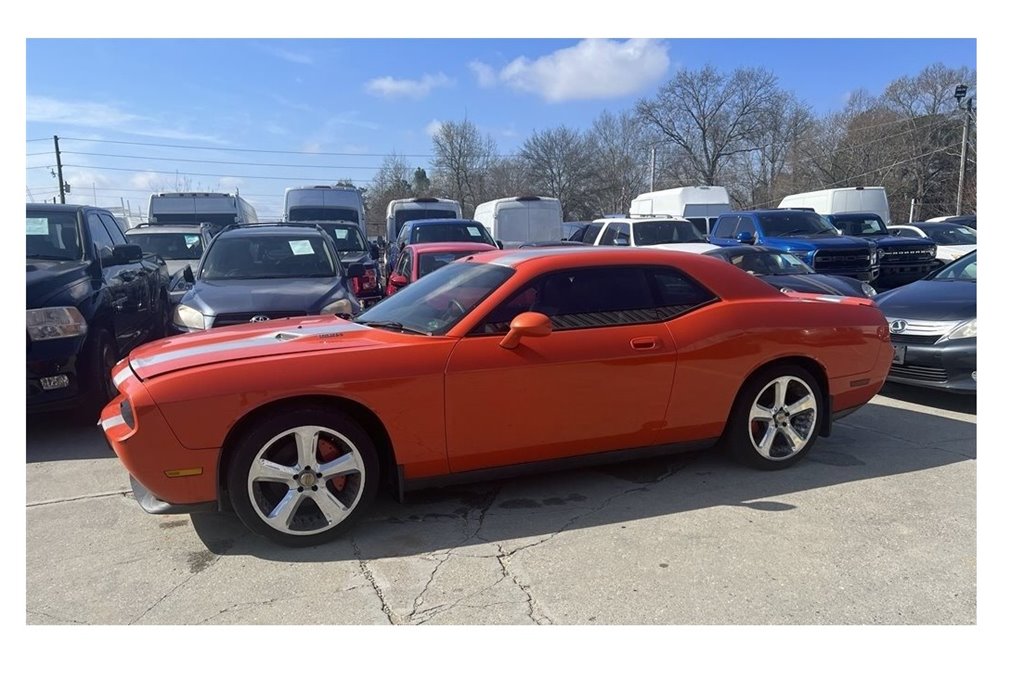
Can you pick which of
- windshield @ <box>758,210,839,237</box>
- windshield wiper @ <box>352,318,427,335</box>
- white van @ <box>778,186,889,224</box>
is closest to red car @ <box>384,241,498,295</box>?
windshield wiper @ <box>352,318,427,335</box>

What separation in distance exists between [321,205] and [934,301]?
1573cm

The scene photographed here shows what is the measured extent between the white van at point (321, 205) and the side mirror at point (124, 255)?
11.7 metres

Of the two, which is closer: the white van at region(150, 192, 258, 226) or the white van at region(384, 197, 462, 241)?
the white van at region(150, 192, 258, 226)

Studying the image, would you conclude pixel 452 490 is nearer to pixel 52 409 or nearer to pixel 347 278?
pixel 52 409

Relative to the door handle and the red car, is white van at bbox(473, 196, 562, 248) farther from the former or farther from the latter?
the door handle

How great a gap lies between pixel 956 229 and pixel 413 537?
2206cm

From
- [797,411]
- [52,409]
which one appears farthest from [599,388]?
[52,409]

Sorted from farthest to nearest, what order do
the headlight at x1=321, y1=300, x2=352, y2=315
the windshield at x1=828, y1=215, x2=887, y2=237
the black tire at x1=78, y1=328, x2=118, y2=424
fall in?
the windshield at x1=828, y1=215, x2=887, y2=237
the headlight at x1=321, y1=300, x2=352, y2=315
the black tire at x1=78, y1=328, x2=118, y2=424

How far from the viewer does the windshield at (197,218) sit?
17531 mm

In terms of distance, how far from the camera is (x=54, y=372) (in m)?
5.23

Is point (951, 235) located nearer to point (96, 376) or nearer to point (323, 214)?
point (323, 214)


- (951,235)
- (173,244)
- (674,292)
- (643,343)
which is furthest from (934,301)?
(951,235)

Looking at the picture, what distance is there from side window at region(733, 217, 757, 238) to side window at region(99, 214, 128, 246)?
11668mm

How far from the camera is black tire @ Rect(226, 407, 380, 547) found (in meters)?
3.31
